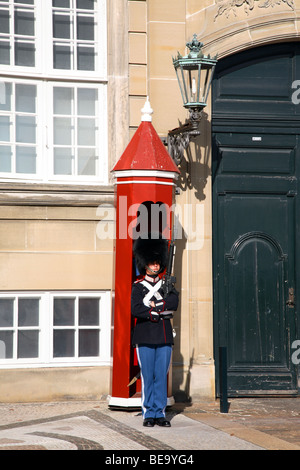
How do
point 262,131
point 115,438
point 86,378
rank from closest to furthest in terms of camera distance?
point 115,438 → point 86,378 → point 262,131

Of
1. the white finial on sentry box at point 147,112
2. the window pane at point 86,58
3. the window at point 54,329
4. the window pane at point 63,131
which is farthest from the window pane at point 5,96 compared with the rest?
the window at point 54,329

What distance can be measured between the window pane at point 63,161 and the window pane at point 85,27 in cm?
129

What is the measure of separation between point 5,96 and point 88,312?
2.54 metres

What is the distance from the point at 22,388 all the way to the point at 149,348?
184cm

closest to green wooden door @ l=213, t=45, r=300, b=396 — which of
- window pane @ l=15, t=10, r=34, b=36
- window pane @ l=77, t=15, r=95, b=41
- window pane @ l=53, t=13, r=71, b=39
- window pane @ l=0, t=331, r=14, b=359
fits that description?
window pane @ l=77, t=15, r=95, b=41

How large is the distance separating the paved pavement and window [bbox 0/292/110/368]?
0.51m

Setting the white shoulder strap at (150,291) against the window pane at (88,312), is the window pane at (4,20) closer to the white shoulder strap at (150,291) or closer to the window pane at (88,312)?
the window pane at (88,312)

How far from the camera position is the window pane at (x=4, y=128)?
977 centimetres

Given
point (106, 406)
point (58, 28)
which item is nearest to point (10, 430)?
point (106, 406)

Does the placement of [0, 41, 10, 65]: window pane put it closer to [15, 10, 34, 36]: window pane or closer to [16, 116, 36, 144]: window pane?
[15, 10, 34, 36]: window pane

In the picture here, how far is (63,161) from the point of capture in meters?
9.93

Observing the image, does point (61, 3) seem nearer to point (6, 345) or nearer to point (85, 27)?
point (85, 27)
